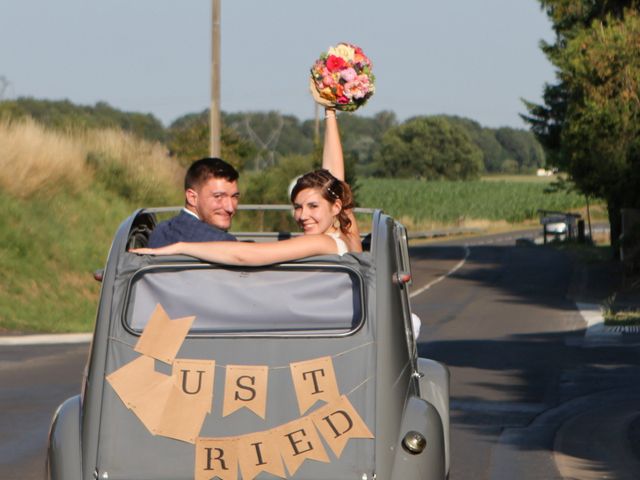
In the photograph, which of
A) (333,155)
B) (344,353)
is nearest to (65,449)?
(344,353)

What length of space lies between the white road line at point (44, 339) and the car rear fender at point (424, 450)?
15.0 metres

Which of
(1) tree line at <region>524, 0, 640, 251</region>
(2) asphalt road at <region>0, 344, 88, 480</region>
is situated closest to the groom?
(2) asphalt road at <region>0, 344, 88, 480</region>

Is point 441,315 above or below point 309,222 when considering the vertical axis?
below

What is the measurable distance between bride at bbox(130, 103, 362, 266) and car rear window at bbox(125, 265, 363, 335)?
3.9 inches

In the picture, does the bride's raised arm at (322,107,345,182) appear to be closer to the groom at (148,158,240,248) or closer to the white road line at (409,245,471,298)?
the groom at (148,158,240,248)

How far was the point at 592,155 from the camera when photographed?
3266 cm

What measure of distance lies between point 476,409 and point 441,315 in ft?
44.8

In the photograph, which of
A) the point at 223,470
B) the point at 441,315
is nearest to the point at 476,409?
the point at 223,470

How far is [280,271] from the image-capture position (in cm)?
628

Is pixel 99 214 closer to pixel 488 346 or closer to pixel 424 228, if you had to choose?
pixel 488 346

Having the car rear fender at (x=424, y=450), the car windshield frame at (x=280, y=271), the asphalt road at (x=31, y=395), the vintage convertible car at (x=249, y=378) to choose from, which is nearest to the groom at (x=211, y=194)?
the car windshield frame at (x=280, y=271)

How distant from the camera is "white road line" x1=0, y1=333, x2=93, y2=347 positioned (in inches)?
808

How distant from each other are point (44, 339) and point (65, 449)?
15.6 m

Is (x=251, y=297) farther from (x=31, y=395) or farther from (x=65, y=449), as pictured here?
(x=31, y=395)
